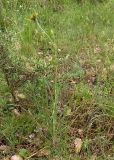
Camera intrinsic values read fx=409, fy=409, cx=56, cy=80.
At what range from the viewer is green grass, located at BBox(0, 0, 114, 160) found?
9.86ft

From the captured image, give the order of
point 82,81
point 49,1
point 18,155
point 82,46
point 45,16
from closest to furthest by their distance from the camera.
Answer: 1. point 18,155
2. point 82,81
3. point 82,46
4. point 45,16
5. point 49,1

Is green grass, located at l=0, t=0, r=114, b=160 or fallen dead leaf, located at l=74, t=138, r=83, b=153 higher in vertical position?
green grass, located at l=0, t=0, r=114, b=160

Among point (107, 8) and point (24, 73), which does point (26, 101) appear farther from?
point (107, 8)

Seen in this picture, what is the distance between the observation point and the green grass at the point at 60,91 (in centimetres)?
301

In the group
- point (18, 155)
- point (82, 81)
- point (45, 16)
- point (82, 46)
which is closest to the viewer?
point (18, 155)

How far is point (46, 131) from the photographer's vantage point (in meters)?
3.04

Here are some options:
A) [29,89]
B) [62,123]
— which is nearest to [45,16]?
[29,89]

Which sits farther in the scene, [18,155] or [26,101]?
[26,101]

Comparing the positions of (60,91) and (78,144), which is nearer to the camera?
(78,144)

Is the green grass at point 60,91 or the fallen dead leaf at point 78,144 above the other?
the green grass at point 60,91

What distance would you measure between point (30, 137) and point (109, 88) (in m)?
0.84

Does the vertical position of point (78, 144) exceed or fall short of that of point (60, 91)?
it falls short

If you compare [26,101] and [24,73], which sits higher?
[24,73]

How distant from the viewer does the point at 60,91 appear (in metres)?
3.38
